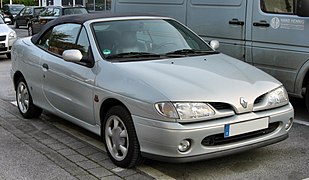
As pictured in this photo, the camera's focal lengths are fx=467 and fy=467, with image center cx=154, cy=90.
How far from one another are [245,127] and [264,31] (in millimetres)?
2755

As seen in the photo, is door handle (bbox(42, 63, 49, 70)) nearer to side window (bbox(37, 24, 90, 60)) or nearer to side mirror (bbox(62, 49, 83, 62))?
side window (bbox(37, 24, 90, 60))

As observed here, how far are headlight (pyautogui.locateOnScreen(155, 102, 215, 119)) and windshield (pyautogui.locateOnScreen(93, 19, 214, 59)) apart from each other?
3.66 feet

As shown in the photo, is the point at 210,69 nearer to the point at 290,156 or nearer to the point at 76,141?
the point at 290,156

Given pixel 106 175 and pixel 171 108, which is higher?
pixel 171 108

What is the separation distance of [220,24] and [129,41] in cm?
250

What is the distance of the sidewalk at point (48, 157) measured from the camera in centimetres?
441

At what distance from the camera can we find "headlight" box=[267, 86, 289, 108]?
175 inches

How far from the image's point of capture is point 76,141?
5.54 metres

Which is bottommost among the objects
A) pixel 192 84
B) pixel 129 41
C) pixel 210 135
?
pixel 210 135

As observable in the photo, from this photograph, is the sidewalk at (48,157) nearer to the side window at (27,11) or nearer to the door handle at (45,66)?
the door handle at (45,66)

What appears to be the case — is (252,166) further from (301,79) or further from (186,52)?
(301,79)

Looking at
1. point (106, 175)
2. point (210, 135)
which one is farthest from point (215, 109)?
point (106, 175)

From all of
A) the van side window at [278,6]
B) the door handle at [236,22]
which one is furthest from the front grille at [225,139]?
the door handle at [236,22]

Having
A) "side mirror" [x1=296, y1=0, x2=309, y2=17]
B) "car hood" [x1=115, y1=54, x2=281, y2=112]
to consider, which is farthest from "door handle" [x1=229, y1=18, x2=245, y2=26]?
"car hood" [x1=115, y1=54, x2=281, y2=112]
